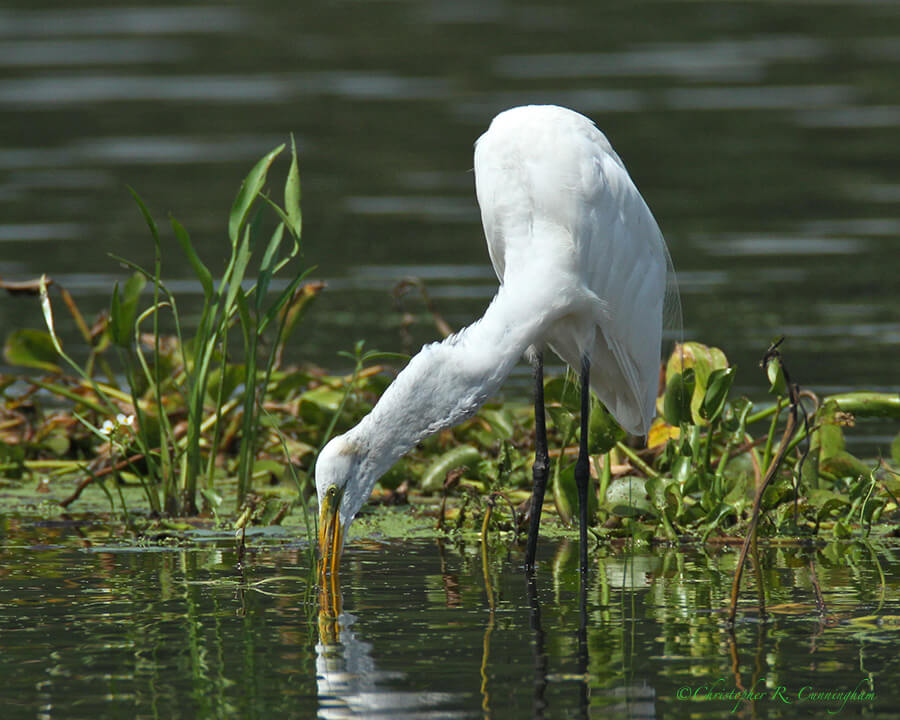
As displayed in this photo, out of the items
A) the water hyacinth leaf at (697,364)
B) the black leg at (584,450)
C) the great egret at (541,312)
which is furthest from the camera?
the water hyacinth leaf at (697,364)

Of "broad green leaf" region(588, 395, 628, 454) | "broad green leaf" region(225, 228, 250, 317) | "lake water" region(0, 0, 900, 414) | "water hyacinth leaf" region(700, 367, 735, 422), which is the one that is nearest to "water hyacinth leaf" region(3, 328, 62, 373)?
"broad green leaf" region(225, 228, 250, 317)

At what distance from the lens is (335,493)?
6.23 metres

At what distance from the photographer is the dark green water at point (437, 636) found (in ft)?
16.3

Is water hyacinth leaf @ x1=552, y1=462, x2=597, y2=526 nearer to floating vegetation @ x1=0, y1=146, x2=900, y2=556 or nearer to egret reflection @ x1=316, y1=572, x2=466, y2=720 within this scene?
floating vegetation @ x1=0, y1=146, x2=900, y2=556

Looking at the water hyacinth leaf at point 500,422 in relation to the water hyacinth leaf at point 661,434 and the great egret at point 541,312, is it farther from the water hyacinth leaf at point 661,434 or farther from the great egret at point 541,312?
the great egret at point 541,312

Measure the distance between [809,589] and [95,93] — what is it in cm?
2007

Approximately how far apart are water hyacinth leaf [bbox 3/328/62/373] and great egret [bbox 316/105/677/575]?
3.01 meters

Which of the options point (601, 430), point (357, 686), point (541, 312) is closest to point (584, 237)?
point (541, 312)

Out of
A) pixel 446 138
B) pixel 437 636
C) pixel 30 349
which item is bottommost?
pixel 437 636

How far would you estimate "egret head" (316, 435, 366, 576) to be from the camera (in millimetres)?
6148

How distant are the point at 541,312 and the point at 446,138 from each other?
14.3 metres

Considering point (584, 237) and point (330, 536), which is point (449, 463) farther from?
point (330, 536)

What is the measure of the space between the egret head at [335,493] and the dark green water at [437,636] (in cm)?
21

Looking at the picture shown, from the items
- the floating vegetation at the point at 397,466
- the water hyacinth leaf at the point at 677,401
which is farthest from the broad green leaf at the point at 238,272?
the water hyacinth leaf at the point at 677,401
